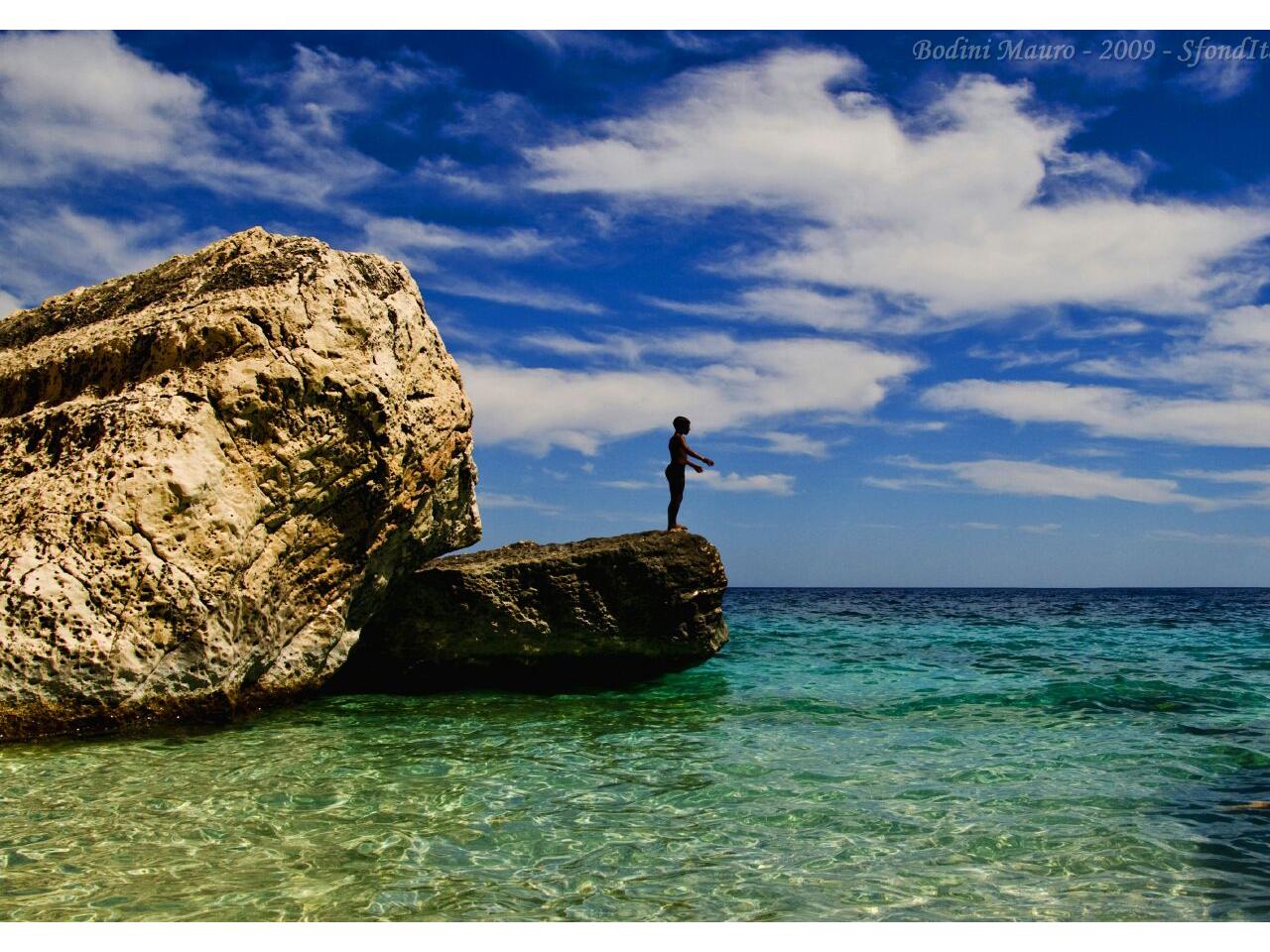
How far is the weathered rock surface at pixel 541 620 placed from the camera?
11.1m

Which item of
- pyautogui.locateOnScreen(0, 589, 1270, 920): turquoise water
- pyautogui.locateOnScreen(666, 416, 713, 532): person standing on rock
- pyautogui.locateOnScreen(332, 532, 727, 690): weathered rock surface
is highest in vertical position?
pyautogui.locateOnScreen(666, 416, 713, 532): person standing on rock

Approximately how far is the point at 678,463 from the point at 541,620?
315 cm

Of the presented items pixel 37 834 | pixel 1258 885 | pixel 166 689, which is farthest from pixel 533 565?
pixel 1258 885

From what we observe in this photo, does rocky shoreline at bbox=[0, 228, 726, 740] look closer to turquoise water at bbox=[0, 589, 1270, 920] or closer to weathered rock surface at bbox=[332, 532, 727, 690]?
weathered rock surface at bbox=[332, 532, 727, 690]

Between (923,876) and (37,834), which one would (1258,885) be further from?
(37,834)

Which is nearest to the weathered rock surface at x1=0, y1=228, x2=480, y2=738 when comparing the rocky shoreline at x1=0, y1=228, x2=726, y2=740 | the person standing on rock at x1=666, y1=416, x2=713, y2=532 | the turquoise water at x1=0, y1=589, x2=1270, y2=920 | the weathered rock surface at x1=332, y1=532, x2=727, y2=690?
the rocky shoreline at x1=0, y1=228, x2=726, y2=740

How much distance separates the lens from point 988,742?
844 centimetres

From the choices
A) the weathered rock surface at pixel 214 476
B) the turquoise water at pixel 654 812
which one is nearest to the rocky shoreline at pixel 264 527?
the weathered rock surface at pixel 214 476

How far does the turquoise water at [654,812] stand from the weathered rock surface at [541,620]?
1.80 feet

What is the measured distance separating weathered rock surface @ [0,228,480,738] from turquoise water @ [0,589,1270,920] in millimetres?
666

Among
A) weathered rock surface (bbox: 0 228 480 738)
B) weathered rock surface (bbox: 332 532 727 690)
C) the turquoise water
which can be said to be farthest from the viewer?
weathered rock surface (bbox: 332 532 727 690)

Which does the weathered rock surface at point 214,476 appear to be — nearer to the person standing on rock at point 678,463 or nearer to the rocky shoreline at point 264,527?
the rocky shoreline at point 264,527

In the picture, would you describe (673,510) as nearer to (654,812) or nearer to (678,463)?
(678,463)

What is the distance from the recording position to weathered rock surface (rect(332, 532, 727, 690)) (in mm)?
11070
